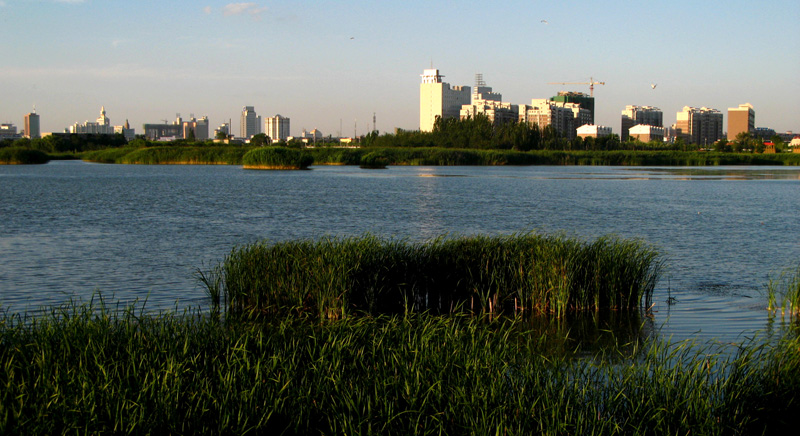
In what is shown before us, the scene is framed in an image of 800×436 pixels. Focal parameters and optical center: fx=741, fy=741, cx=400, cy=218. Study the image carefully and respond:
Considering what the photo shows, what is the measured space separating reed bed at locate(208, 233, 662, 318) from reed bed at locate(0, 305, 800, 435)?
377 centimetres

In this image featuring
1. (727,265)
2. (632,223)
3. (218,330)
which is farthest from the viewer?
(632,223)

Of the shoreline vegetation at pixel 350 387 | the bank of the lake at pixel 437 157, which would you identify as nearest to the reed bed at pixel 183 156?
the bank of the lake at pixel 437 157

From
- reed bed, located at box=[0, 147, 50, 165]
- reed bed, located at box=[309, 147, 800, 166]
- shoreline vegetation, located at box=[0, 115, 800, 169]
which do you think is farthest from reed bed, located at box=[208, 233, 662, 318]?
reed bed, located at box=[0, 147, 50, 165]

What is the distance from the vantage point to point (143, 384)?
5.93m

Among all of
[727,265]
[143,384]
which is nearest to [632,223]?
[727,265]

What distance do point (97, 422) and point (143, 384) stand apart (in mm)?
689

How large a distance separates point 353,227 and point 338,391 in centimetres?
1912

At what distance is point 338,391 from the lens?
6066 millimetres

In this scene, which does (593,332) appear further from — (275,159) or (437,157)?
(437,157)

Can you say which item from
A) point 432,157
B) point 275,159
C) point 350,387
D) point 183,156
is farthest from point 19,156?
Result: point 350,387

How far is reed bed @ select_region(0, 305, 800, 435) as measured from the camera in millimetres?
5484

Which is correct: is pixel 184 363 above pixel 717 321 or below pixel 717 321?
above

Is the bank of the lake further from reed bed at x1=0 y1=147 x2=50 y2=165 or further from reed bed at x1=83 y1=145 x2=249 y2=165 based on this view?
reed bed at x1=0 y1=147 x2=50 y2=165

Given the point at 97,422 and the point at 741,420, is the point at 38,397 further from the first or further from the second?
the point at 741,420
